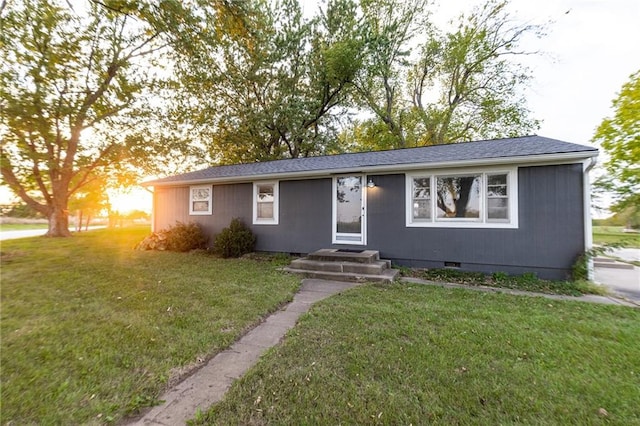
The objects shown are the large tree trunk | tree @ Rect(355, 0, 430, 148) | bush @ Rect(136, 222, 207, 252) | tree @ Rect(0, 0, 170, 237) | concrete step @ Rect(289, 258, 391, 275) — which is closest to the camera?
tree @ Rect(0, 0, 170, 237)

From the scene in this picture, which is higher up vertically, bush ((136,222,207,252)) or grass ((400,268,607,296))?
bush ((136,222,207,252))

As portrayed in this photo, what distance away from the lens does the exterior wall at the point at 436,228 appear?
17.5 ft

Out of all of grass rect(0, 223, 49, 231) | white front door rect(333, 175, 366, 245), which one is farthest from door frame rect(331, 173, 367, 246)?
grass rect(0, 223, 49, 231)

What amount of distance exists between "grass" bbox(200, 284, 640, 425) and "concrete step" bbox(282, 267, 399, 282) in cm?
169

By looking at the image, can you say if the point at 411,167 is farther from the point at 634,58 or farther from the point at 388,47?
the point at 388,47

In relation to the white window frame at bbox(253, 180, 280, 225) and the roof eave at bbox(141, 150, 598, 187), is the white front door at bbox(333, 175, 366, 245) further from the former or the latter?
the white window frame at bbox(253, 180, 280, 225)

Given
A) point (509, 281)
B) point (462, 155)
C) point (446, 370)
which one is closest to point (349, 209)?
point (462, 155)

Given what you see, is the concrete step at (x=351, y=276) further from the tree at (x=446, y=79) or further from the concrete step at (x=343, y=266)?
the tree at (x=446, y=79)

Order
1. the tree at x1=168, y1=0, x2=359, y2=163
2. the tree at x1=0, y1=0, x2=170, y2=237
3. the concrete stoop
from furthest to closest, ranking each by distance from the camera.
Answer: the tree at x1=168, y1=0, x2=359, y2=163 → the concrete stoop → the tree at x1=0, y1=0, x2=170, y2=237

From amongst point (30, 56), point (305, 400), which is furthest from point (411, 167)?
point (30, 56)

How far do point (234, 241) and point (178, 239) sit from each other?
91.4 inches

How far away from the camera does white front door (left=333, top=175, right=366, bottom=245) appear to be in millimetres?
7133

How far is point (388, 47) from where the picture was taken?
15609 mm

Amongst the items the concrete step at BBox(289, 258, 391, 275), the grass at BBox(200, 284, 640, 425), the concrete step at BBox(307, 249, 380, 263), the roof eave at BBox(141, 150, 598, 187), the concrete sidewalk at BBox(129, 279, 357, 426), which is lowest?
the concrete sidewalk at BBox(129, 279, 357, 426)
